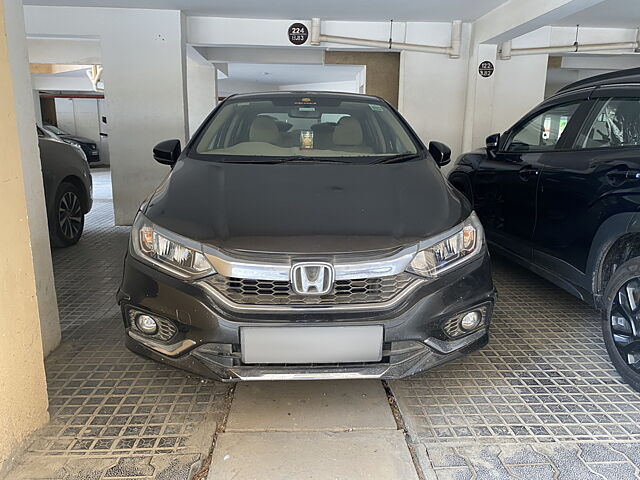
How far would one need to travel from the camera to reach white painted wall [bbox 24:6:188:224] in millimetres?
5797

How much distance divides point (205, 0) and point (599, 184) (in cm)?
467

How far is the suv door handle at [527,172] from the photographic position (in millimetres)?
3204

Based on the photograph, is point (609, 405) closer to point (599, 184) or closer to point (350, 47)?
point (599, 184)

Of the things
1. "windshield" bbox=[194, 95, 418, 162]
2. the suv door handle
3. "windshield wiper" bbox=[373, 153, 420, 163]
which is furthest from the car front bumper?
the suv door handle

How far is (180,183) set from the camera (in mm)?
2318

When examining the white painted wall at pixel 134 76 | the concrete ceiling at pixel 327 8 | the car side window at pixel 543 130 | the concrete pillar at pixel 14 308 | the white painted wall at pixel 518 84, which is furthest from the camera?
the white painted wall at pixel 518 84

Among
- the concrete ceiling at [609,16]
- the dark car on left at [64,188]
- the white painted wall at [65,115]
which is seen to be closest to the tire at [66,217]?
the dark car on left at [64,188]

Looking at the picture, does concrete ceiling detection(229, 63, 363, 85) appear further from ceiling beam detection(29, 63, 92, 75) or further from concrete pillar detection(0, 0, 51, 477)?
concrete pillar detection(0, 0, 51, 477)

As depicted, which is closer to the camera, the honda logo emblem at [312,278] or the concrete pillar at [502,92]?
the honda logo emblem at [312,278]

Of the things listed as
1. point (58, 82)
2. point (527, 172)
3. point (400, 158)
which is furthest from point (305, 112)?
point (58, 82)

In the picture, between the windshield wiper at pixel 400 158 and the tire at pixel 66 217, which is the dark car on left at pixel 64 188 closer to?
the tire at pixel 66 217

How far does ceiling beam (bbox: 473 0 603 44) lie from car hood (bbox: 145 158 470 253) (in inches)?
124

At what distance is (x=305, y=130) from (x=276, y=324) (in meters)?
1.50

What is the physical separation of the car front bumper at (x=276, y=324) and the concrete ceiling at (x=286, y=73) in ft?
31.5
